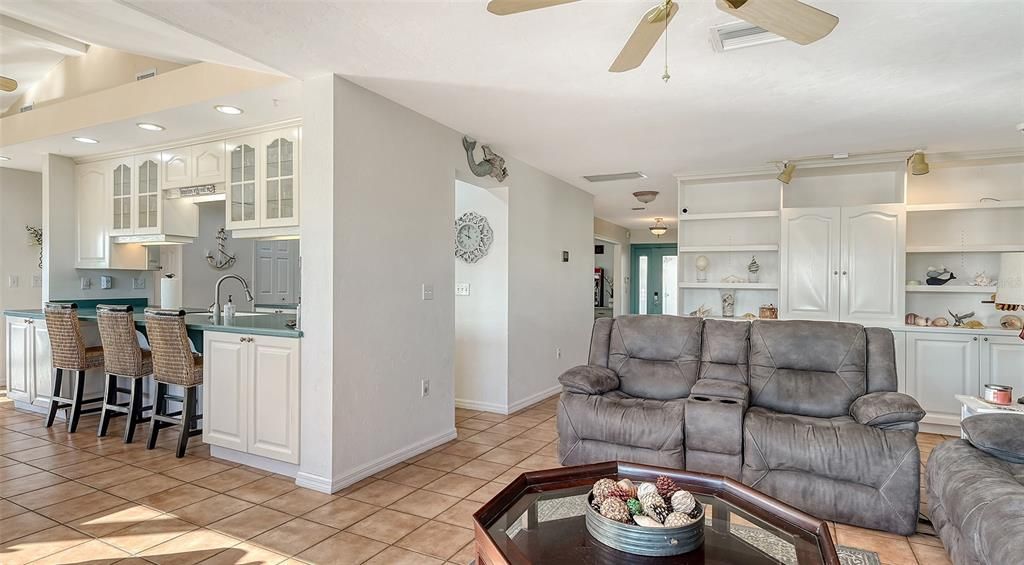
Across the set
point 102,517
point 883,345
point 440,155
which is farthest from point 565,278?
point 102,517

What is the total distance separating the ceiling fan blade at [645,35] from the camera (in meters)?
1.79

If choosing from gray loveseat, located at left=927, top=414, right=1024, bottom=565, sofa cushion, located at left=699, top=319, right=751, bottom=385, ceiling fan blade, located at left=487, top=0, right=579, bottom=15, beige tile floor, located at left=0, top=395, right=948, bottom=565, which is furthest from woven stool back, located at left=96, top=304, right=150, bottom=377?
gray loveseat, located at left=927, top=414, right=1024, bottom=565

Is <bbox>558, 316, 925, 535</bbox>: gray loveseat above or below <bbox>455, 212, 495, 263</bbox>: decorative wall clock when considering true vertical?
below

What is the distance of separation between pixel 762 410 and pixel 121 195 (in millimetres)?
5586

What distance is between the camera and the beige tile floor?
7.69ft

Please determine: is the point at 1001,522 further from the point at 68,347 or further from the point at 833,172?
the point at 68,347

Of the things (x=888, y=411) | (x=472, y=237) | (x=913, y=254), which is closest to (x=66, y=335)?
(x=472, y=237)

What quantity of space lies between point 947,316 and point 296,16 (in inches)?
222

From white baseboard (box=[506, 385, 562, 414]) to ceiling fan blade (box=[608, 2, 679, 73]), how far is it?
3490 mm

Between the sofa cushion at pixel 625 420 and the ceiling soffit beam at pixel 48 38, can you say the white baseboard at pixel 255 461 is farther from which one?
the ceiling soffit beam at pixel 48 38

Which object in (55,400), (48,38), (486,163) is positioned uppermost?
(48,38)

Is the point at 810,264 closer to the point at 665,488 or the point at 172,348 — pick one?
the point at 665,488

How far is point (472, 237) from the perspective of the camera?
16.5 ft

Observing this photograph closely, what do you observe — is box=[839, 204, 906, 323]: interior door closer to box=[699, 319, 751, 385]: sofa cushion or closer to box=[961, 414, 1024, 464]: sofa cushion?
box=[699, 319, 751, 385]: sofa cushion
